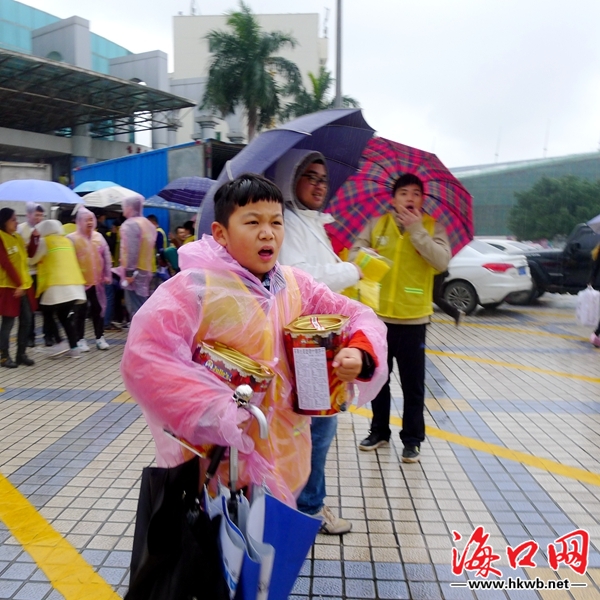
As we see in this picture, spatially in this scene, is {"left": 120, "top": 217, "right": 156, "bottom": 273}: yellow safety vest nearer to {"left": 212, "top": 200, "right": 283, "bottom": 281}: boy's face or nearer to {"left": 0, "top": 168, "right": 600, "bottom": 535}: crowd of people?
{"left": 0, "top": 168, "right": 600, "bottom": 535}: crowd of people

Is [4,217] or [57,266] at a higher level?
[4,217]

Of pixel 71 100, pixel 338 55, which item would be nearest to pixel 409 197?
pixel 338 55

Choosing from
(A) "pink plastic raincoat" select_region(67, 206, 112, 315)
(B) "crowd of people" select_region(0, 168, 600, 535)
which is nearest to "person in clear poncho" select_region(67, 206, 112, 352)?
(A) "pink plastic raincoat" select_region(67, 206, 112, 315)

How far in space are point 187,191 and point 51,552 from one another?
727 centimetres

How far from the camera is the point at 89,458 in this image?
Result: 3.87 m

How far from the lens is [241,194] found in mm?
1799

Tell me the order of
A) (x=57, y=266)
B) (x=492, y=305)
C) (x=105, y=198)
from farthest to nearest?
(x=492, y=305) → (x=105, y=198) → (x=57, y=266)

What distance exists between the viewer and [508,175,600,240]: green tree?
105ft

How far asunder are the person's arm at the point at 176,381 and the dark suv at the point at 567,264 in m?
10.7

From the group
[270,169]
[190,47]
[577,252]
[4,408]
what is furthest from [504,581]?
[190,47]

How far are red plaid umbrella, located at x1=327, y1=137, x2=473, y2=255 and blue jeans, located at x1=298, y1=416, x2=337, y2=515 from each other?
4.98 feet

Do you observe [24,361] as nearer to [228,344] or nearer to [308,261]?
[308,261]

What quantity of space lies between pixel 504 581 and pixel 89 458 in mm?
2665

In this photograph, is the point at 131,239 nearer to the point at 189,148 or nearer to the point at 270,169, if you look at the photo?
the point at 189,148
